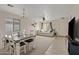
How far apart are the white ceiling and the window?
157mm

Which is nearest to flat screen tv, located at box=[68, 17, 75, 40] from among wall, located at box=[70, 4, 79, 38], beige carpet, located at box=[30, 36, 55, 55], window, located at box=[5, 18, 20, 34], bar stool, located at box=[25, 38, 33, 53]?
wall, located at box=[70, 4, 79, 38]

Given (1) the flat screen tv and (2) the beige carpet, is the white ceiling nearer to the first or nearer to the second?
(1) the flat screen tv

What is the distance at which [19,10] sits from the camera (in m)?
1.95

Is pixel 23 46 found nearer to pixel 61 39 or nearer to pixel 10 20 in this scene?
pixel 10 20

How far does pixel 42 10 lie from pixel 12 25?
25.5 inches

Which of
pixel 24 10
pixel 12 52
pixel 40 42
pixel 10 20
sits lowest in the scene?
pixel 12 52

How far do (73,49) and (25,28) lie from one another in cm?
97

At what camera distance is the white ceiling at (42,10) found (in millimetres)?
1912

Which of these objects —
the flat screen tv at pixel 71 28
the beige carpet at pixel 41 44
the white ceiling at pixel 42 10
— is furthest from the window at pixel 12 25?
the flat screen tv at pixel 71 28

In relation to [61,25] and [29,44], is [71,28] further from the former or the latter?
[29,44]

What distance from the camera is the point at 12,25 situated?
198 cm

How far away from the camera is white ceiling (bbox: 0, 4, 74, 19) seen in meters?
1.91

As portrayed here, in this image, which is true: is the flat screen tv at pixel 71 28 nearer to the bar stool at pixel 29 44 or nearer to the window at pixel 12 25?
the bar stool at pixel 29 44
